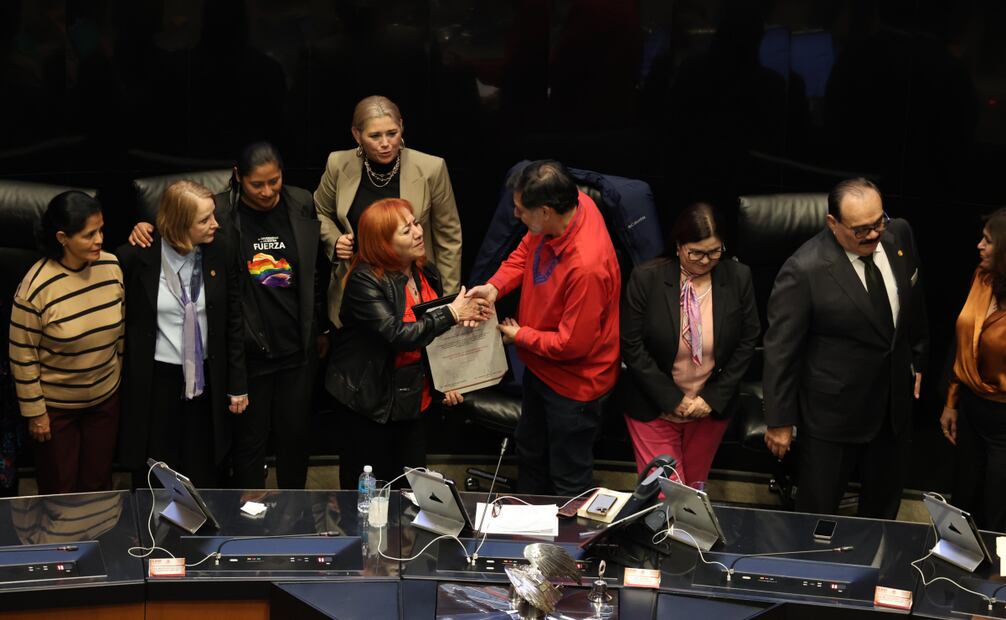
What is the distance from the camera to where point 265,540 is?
377 cm

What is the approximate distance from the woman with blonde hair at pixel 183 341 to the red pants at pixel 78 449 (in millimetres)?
77

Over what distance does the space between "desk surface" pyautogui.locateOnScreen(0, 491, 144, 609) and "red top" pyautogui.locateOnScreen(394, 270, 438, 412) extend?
3.57 ft

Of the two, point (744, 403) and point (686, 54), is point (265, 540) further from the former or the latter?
point (686, 54)

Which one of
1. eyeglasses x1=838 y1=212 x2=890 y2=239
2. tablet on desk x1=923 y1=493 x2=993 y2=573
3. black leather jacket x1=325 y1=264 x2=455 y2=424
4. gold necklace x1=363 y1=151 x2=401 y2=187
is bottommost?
tablet on desk x1=923 y1=493 x2=993 y2=573

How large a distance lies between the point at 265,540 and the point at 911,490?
11.1 ft

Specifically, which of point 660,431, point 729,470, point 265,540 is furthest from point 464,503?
point 729,470

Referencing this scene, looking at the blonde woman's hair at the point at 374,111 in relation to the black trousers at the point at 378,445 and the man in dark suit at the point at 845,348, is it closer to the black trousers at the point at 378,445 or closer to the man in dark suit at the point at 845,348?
the black trousers at the point at 378,445

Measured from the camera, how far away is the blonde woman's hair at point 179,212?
4.50m

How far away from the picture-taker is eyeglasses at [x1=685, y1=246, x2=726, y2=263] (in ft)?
14.5

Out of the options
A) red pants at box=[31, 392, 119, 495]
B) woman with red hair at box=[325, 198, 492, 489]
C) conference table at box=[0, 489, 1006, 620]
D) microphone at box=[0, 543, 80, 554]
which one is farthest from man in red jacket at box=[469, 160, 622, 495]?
microphone at box=[0, 543, 80, 554]

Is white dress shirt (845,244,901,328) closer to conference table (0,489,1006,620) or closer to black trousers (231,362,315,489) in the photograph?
conference table (0,489,1006,620)

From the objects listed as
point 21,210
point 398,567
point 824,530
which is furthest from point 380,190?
point 824,530

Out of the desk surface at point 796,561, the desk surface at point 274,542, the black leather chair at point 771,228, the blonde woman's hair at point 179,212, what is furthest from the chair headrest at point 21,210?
the desk surface at point 796,561

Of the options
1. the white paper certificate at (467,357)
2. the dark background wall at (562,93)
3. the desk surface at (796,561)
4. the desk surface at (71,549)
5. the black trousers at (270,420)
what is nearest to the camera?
the desk surface at (71,549)
